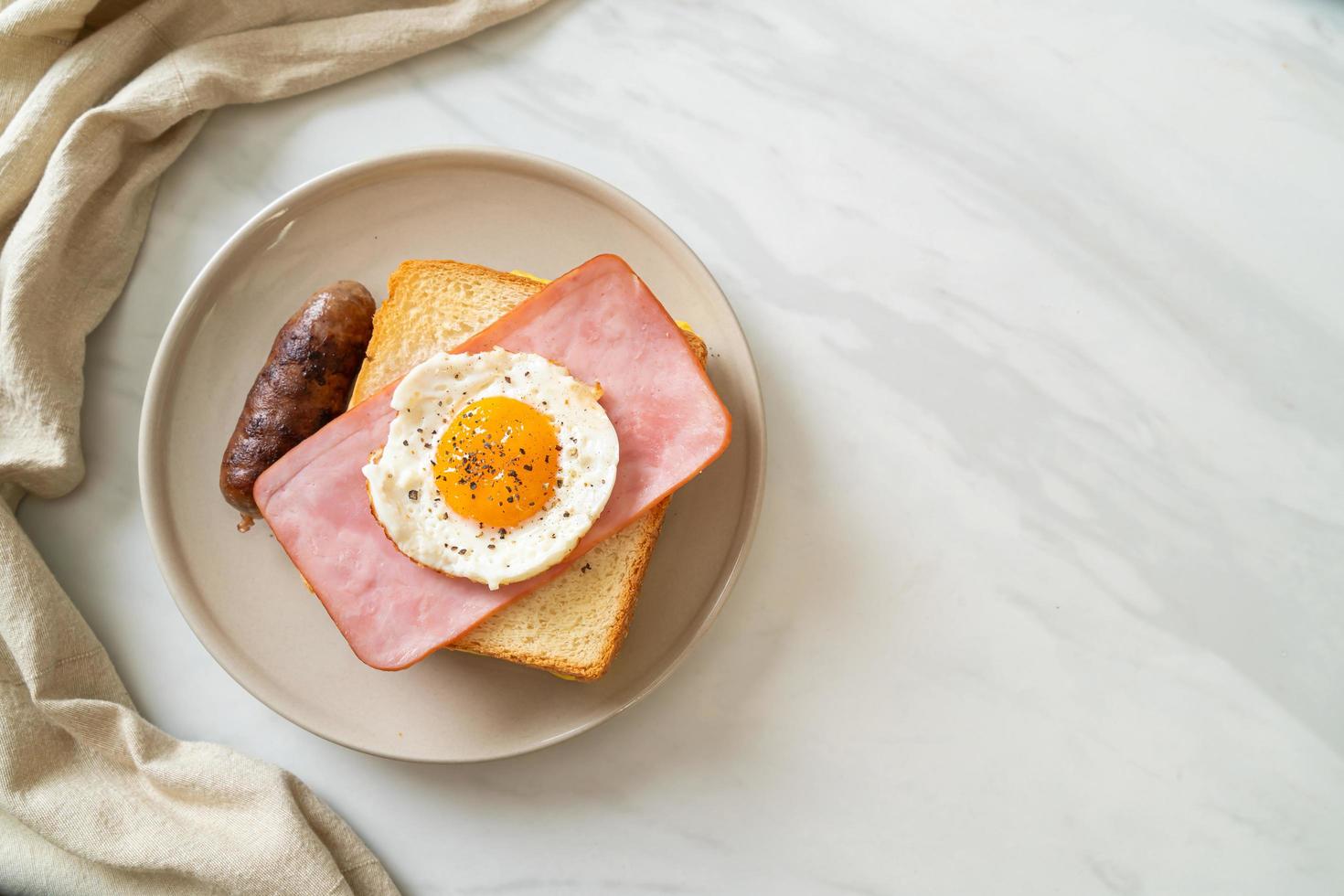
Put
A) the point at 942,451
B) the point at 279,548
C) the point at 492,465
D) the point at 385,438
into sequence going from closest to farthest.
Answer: the point at 492,465
the point at 385,438
the point at 279,548
the point at 942,451

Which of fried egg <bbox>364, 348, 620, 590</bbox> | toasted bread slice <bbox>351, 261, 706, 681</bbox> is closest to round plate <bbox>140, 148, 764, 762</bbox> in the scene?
toasted bread slice <bbox>351, 261, 706, 681</bbox>

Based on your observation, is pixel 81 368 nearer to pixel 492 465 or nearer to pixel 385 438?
pixel 385 438

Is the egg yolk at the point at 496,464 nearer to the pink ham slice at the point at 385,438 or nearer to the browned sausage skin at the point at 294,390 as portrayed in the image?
the pink ham slice at the point at 385,438

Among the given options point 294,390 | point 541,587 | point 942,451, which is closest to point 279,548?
point 294,390

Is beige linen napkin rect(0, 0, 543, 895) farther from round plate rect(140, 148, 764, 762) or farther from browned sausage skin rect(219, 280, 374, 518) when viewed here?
browned sausage skin rect(219, 280, 374, 518)

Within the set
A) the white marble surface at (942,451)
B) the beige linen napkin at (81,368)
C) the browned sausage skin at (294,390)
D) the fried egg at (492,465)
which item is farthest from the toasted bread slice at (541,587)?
the beige linen napkin at (81,368)

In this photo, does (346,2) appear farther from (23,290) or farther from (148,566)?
(148,566)

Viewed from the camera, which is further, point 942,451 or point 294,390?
point 942,451
